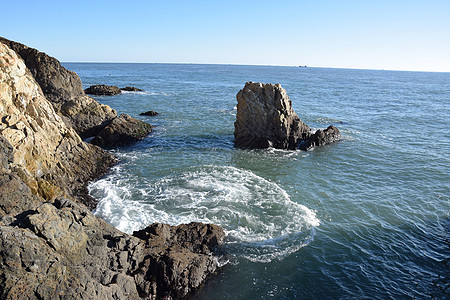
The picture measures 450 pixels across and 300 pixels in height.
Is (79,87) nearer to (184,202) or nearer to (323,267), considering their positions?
(184,202)

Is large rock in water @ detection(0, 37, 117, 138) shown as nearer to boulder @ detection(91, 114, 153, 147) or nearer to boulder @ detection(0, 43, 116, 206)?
boulder @ detection(91, 114, 153, 147)

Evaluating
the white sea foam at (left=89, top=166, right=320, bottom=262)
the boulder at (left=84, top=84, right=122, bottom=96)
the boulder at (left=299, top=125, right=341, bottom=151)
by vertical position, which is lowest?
the white sea foam at (left=89, top=166, right=320, bottom=262)

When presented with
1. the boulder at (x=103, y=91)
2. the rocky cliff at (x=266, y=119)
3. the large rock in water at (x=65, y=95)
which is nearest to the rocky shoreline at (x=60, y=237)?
the large rock in water at (x=65, y=95)

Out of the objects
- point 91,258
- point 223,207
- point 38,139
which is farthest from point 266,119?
point 91,258

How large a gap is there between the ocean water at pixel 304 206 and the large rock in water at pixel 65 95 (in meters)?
6.13

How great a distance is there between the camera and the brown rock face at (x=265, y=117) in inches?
1238

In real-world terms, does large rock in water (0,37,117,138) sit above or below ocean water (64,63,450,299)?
above

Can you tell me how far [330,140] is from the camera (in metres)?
33.7

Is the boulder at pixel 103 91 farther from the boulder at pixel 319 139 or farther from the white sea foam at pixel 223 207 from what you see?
the boulder at pixel 319 139

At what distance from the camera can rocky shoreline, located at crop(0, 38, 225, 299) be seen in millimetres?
8570

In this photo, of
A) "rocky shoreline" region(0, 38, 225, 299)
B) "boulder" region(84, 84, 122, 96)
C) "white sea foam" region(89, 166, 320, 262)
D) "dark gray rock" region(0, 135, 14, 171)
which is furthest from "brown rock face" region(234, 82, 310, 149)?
"boulder" region(84, 84, 122, 96)

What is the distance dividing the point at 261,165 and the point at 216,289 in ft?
51.2

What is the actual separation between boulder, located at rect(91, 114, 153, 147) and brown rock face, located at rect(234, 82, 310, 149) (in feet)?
36.6

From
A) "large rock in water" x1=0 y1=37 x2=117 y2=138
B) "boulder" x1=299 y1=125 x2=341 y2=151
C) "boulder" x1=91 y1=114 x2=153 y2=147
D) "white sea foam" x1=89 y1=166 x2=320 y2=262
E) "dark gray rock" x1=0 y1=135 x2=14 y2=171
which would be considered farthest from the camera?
Answer: "large rock in water" x1=0 y1=37 x2=117 y2=138
